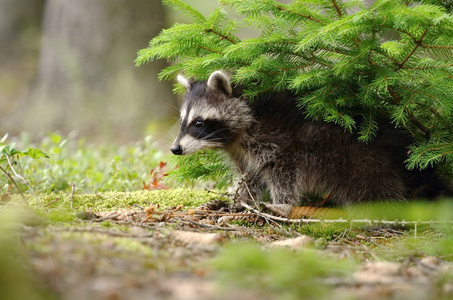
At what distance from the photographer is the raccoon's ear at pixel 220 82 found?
16.0 ft

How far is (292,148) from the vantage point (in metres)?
4.99

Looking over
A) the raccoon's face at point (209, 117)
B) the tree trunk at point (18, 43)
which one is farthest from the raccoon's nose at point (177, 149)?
the tree trunk at point (18, 43)

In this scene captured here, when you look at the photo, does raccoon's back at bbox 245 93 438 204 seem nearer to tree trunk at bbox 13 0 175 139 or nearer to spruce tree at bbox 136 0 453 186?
spruce tree at bbox 136 0 453 186

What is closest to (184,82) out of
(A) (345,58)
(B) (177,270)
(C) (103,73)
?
(A) (345,58)

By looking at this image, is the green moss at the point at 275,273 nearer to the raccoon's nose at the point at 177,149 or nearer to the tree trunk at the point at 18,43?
the raccoon's nose at the point at 177,149

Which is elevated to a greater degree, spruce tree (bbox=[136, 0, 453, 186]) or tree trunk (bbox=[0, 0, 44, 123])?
tree trunk (bbox=[0, 0, 44, 123])

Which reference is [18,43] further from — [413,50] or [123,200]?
[413,50]

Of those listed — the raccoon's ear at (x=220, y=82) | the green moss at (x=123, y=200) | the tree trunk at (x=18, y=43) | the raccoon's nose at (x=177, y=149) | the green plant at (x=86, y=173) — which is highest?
the tree trunk at (x=18, y=43)

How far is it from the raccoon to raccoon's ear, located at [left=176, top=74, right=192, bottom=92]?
17 mm

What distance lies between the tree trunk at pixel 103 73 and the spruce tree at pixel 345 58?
6.75 meters

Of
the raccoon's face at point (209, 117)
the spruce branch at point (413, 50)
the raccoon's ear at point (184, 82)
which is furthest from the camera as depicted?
the raccoon's ear at point (184, 82)

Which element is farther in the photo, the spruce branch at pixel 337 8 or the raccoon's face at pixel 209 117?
the raccoon's face at pixel 209 117

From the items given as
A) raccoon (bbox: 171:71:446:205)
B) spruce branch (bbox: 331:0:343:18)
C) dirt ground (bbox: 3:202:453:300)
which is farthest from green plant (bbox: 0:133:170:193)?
spruce branch (bbox: 331:0:343:18)

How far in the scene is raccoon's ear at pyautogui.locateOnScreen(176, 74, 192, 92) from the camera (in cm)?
533
